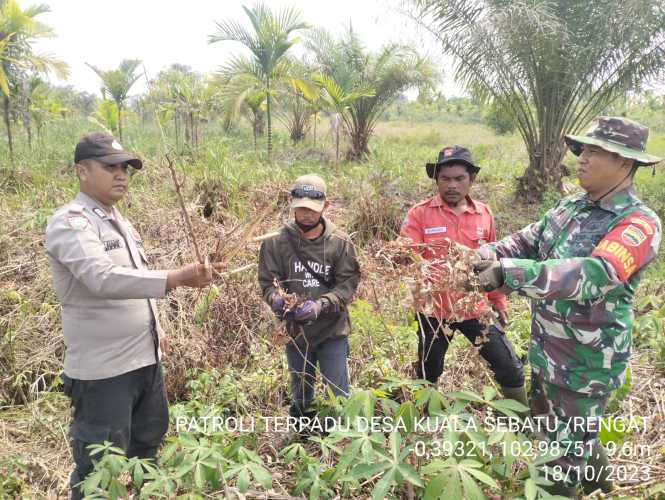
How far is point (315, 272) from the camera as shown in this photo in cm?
243

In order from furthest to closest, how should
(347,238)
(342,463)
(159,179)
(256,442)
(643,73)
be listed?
(643,73), (159,179), (347,238), (256,442), (342,463)

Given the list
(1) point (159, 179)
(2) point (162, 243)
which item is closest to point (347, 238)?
(2) point (162, 243)

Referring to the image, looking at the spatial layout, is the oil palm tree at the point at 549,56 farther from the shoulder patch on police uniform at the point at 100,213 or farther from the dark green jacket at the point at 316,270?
→ the shoulder patch on police uniform at the point at 100,213

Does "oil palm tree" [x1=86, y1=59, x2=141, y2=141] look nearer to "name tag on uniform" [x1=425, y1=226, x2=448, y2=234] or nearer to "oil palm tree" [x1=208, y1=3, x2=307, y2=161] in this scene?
"oil palm tree" [x1=208, y1=3, x2=307, y2=161]

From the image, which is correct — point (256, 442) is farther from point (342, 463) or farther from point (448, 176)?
point (448, 176)

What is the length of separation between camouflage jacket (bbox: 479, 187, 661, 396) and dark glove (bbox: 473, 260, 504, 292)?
0.07 ft

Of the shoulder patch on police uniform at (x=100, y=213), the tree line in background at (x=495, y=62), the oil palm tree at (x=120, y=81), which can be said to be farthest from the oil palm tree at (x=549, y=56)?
the oil palm tree at (x=120, y=81)

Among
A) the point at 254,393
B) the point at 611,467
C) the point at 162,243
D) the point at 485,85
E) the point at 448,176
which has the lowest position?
the point at 254,393

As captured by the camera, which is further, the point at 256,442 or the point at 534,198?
the point at 534,198

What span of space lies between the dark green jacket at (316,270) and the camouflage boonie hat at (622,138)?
3.93 ft

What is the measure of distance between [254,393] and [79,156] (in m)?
1.72

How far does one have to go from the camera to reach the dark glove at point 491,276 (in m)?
1.53

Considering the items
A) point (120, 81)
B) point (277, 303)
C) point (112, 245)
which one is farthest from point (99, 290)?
point (120, 81)

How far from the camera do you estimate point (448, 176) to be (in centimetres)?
249
